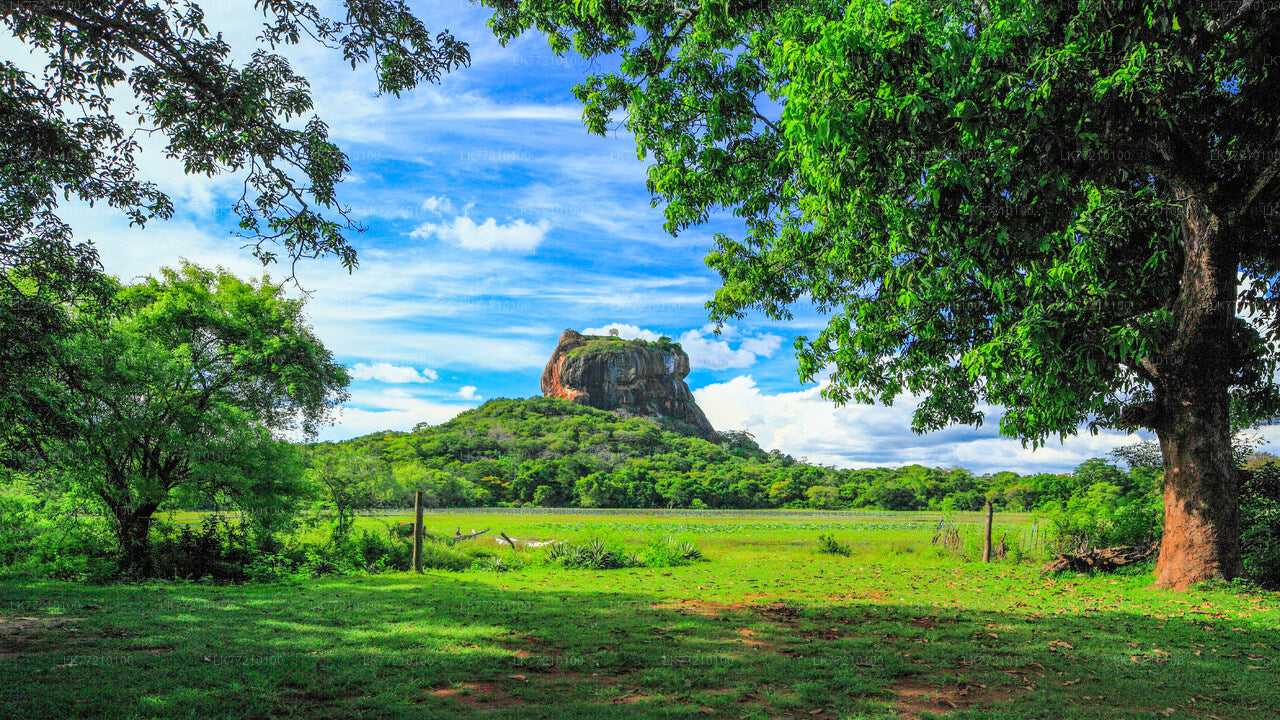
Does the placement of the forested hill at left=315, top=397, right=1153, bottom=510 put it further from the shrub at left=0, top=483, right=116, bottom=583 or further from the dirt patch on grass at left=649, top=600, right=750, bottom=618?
the dirt patch on grass at left=649, top=600, right=750, bottom=618

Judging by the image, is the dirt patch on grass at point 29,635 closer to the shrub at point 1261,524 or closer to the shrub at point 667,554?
the shrub at point 667,554

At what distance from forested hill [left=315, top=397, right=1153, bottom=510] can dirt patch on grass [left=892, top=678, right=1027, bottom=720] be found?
38.6 meters

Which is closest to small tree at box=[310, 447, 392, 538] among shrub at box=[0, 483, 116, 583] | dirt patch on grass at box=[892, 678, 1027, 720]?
shrub at box=[0, 483, 116, 583]

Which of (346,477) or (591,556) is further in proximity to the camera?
(346,477)

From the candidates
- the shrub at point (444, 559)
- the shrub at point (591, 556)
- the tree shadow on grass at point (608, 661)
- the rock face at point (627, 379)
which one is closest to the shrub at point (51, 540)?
the tree shadow on grass at point (608, 661)

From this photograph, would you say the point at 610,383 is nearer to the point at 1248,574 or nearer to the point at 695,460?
the point at 695,460

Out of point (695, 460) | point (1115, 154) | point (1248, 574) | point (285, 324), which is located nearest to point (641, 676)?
point (1115, 154)

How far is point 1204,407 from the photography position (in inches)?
433

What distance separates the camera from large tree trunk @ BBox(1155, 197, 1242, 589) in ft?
35.4

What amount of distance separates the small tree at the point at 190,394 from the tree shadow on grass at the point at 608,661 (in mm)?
4044

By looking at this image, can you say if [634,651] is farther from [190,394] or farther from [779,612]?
[190,394]

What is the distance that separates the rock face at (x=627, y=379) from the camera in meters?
158

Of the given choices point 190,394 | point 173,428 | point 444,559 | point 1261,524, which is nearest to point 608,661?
point 444,559

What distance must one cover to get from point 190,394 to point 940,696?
634 inches
